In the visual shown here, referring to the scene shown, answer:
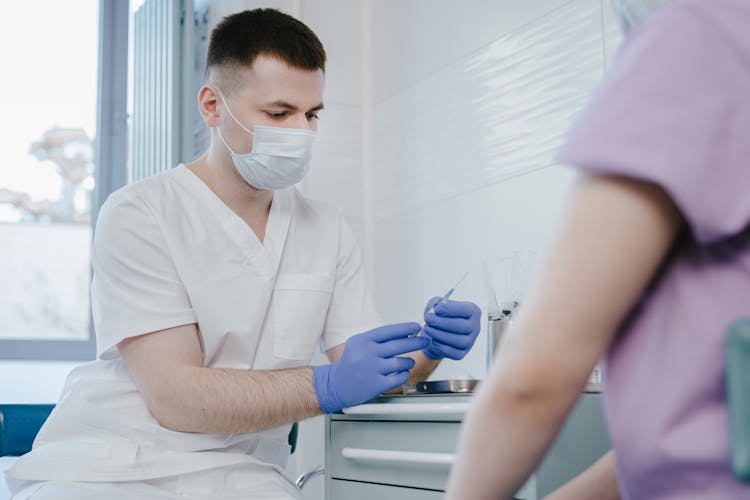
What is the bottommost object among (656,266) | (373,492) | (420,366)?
(373,492)

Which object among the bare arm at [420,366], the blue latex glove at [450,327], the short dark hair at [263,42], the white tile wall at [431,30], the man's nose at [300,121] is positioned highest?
the white tile wall at [431,30]

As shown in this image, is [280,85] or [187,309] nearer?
[187,309]

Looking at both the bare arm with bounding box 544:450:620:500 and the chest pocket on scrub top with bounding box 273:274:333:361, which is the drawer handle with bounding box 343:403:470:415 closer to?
the chest pocket on scrub top with bounding box 273:274:333:361

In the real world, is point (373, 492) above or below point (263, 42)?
below

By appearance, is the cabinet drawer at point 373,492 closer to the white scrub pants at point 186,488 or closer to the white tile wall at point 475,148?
the white scrub pants at point 186,488

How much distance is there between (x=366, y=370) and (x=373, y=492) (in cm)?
23

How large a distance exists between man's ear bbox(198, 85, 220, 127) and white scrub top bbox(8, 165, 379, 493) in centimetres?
14

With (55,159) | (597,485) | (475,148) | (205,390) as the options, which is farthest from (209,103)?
(55,159)

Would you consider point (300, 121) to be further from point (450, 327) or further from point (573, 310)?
point (573, 310)

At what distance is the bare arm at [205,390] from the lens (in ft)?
5.04

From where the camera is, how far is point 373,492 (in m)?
1.60

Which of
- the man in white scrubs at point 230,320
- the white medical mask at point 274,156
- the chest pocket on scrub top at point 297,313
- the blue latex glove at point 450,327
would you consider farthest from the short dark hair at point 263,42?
the blue latex glove at point 450,327

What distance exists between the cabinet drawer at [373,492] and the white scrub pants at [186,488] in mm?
100

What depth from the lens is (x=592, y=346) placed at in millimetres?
501
